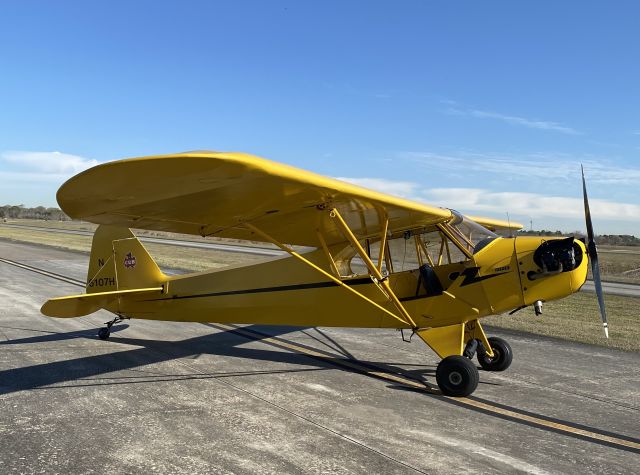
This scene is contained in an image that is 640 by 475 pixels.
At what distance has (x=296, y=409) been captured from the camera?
18.0ft

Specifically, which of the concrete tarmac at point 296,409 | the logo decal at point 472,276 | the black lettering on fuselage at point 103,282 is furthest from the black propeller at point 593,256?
the black lettering on fuselage at point 103,282

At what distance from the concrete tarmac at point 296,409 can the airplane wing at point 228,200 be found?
2.05 meters

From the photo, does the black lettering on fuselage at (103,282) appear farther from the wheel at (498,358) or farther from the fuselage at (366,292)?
the wheel at (498,358)

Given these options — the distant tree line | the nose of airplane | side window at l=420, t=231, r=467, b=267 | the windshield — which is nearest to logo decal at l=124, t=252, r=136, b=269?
side window at l=420, t=231, r=467, b=267

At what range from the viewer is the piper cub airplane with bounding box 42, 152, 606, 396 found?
5176 millimetres

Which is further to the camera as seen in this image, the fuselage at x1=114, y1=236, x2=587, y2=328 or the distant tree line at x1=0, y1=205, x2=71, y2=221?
the distant tree line at x1=0, y1=205, x2=71, y2=221

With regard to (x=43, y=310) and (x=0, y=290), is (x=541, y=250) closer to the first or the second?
(x=43, y=310)

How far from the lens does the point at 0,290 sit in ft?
47.8

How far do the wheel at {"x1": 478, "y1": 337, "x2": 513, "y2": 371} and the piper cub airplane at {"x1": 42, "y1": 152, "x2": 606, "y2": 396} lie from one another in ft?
0.05

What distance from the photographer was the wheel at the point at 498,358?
7.36 m

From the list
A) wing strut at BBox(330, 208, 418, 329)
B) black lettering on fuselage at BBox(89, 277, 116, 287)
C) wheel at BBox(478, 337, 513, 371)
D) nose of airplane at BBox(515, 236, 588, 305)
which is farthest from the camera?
black lettering on fuselage at BBox(89, 277, 116, 287)

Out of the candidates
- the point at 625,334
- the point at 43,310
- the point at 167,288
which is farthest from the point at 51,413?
the point at 625,334

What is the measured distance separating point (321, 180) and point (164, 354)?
4.33 m

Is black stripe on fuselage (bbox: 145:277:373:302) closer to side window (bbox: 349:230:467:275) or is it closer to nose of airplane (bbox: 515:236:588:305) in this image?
side window (bbox: 349:230:467:275)
